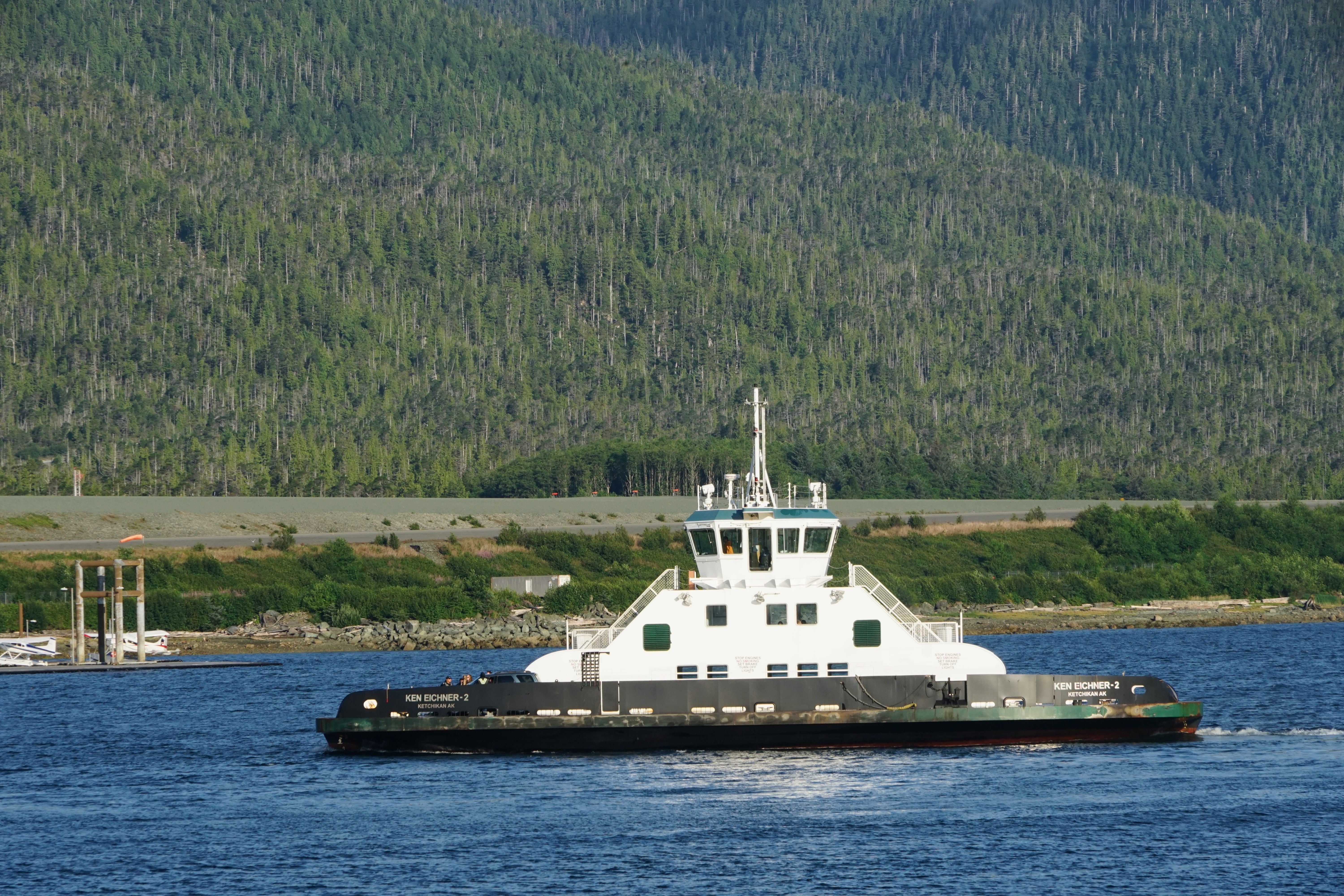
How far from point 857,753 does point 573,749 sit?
8381mm

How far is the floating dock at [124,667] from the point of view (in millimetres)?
92438

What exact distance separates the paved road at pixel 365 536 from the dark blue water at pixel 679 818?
68230 mm

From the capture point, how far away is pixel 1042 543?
16212 cm

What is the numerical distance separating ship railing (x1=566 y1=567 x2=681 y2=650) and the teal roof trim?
76.2 inches

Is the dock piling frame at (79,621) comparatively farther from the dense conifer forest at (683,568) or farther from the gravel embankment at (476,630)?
the dense conifer forest at (683,568)

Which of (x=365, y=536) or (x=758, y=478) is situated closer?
(x=758, y=478)

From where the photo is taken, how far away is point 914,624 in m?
55.1

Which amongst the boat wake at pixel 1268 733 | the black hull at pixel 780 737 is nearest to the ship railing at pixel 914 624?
the black hull at pixel 780 737

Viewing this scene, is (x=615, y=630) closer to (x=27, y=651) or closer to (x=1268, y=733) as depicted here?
(x=1268, y=733)

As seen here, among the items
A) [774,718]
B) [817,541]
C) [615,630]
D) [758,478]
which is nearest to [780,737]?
[774,718]

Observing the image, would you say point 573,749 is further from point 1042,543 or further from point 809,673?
point 1042,543

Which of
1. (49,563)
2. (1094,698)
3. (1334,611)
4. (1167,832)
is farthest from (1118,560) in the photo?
(1167,832)

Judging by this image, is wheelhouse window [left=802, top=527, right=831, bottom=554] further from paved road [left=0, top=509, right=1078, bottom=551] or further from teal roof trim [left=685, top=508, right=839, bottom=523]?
paved road [left=0, top=509, right=1078, bottom=551]

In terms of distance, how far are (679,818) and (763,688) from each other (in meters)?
8.91
